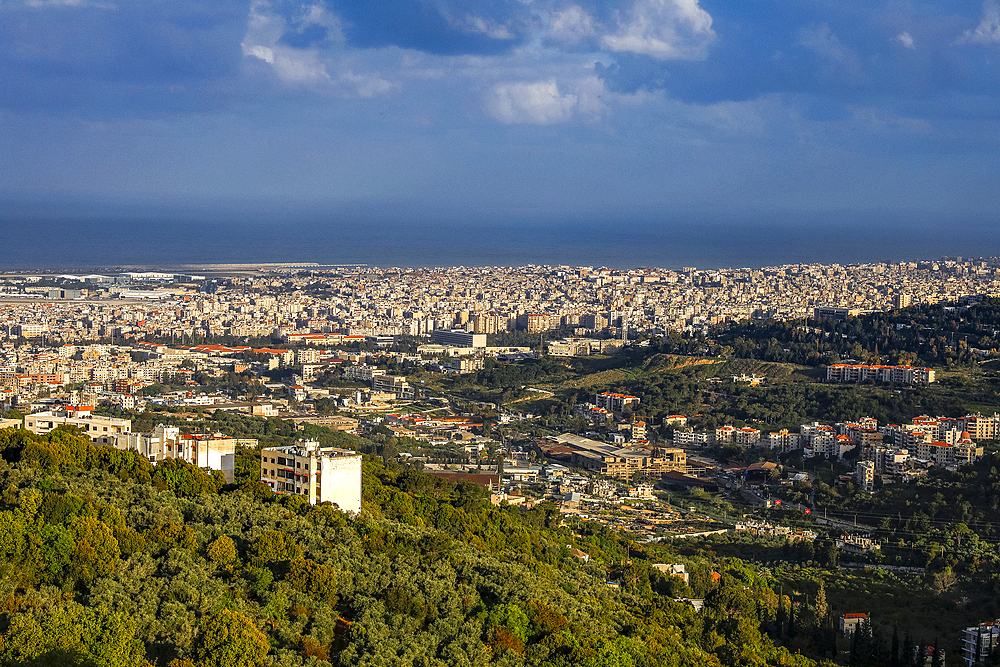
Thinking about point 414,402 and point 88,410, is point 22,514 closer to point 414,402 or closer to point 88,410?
point 88,410

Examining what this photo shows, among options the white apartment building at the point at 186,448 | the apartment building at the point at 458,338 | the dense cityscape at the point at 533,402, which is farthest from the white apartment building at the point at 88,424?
the apartment building at the point at 458,338

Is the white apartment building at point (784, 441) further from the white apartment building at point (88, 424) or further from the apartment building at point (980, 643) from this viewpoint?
the white apartment building at point (88, 424)

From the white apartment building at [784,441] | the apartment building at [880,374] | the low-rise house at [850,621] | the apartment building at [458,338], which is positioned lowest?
the low-rise house at [850,621]

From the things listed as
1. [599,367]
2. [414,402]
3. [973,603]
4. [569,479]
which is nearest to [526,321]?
[599,367]

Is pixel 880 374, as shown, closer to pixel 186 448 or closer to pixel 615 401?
pixel 615 401

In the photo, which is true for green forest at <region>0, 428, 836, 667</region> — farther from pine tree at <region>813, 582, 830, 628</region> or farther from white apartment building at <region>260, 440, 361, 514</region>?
white apartment building at <region>260, 440, 361, 514</region>

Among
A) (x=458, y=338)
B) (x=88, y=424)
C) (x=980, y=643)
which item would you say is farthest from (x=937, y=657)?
(x=458, y=338)
